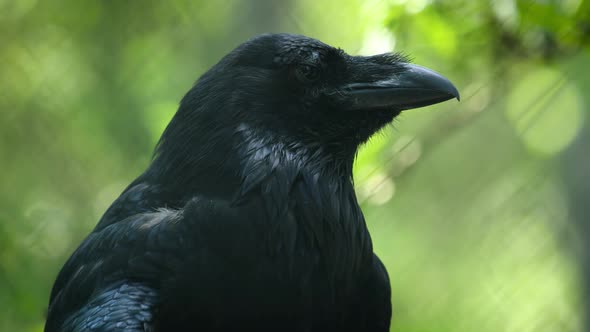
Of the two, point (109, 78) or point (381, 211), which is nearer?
point (381, 211)

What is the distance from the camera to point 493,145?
15.9ft

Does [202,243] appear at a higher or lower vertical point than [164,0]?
lower

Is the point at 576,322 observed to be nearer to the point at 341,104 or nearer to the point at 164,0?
the point at 341,104

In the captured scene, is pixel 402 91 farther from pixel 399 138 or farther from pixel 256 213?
pixel 399 138

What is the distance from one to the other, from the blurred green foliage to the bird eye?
113 cm

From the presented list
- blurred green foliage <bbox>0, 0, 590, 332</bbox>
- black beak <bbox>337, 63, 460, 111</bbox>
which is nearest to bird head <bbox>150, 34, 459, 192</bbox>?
black beak <bbox>337, 63, 460, 111</bbox>

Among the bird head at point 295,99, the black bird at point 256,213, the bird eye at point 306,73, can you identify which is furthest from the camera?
the bird eye at point 306,73

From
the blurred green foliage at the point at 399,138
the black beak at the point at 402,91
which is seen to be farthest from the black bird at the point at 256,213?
the blurred green foliage at the point at 399,138

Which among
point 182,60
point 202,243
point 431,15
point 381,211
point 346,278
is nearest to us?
point 202,243

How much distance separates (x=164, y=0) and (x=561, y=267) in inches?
103

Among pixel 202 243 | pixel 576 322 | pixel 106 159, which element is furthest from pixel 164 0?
pixel 576 322

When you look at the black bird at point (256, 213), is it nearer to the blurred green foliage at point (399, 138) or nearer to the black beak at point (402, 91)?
the black beak at point (402, 91)

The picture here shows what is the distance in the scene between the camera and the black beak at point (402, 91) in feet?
8.25

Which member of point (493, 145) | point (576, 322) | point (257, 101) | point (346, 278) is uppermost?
point (257, 101)
